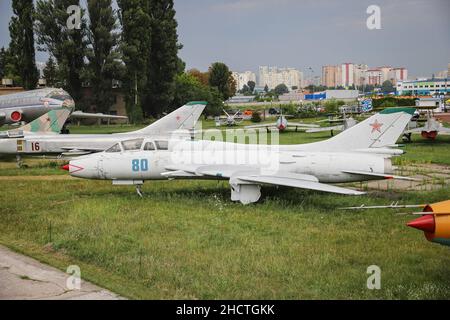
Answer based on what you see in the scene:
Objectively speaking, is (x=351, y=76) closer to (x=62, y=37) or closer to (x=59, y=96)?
(x=62, y=37)

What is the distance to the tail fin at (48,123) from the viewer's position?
21.2 m

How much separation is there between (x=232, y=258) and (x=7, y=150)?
15702 mm

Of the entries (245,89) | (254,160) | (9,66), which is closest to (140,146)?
(254,160)

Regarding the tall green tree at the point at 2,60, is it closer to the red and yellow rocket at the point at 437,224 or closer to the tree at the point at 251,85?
the red and yellow rocket at the point at 437,224

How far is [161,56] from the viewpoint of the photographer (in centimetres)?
2716

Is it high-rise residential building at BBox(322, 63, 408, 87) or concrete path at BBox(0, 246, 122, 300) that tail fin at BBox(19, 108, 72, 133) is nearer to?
concrete path at BBox(0, 246, 122, 300)

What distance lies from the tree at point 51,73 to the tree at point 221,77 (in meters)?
12.6

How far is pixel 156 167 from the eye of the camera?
41.4ft

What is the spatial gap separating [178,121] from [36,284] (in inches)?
555

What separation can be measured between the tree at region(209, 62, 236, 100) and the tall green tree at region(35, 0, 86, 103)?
11465mm

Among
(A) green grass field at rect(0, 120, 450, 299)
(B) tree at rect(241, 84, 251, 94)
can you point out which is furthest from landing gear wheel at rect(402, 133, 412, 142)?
(B) tree at rect(241, 84, 251, 94)

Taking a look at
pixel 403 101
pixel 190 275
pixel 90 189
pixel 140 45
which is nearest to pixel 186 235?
pixel 190 275

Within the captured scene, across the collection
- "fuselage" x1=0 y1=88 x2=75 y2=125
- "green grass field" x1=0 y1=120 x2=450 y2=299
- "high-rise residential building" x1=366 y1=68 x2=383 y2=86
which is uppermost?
"high-rise residential building" x1=366 y1=68 x2=383 y2=86

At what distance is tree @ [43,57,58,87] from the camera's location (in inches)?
1153
